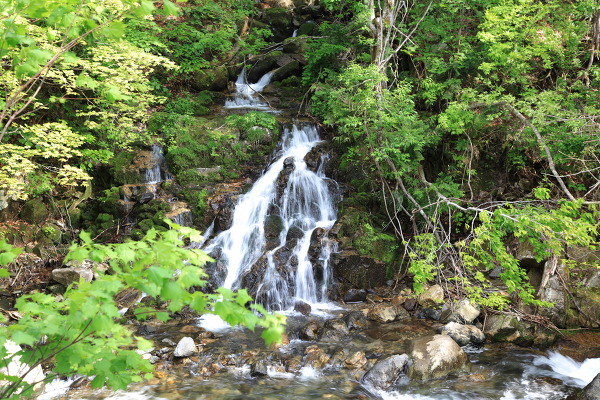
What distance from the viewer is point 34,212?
32.7 feet

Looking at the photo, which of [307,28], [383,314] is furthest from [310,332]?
[307,28]

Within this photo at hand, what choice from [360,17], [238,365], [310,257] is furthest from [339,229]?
[360,17]

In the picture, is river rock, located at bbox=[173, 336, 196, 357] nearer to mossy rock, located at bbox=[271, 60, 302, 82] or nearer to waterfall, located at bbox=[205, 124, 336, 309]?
waterfall, located at bbox=[205, 124, 336, 309]

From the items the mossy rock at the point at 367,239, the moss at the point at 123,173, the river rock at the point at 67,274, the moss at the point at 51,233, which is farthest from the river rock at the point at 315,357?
the moss at the point at 123,173

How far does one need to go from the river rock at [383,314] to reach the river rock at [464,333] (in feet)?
3.27

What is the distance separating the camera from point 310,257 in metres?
9.15

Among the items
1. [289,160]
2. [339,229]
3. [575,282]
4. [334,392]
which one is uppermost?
[289,160]

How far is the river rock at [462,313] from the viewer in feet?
24.3

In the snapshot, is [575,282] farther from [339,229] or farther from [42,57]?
[42,57]

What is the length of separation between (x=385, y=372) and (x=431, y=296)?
288 centimetres

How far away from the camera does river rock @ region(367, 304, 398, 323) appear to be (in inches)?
305

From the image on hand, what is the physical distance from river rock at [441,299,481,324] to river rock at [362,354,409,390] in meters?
1.84

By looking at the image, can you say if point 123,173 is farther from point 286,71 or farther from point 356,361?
point 356,361

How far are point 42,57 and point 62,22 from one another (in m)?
0.23
